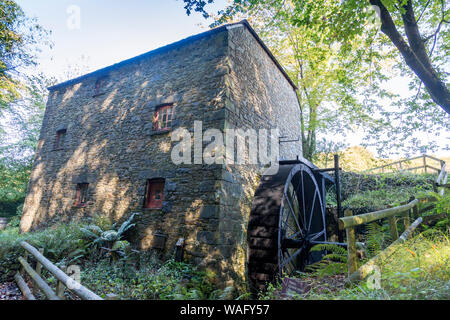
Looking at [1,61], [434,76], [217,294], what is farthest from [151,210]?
[1,61]

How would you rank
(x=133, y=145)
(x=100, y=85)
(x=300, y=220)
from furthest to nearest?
(x=100, y=85), (x=300, y=220), (x=133, y=145)

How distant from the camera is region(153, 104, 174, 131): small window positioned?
6.87 metres

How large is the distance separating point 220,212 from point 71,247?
3906 mm

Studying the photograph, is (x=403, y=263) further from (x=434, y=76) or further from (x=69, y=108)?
(x=69, y=108)

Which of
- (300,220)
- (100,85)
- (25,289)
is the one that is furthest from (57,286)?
(100,85)

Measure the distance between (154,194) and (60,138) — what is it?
233 inches

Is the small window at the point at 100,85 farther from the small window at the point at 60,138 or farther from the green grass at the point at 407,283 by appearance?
the green grass at the point at 407,283

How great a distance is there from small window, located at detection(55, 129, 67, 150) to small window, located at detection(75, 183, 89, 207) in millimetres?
2411

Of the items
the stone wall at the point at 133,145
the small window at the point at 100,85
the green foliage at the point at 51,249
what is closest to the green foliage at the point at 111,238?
the green foliage at the point at 51,249

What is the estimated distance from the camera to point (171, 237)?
563 centimetres

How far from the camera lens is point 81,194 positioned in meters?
8.15

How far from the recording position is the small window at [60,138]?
31.2ft

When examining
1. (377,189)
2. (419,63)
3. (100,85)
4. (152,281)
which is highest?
(100,85)

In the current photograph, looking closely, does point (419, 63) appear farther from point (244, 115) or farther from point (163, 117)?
point (163, 117)
